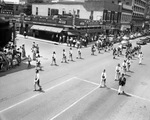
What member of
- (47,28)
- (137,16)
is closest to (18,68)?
(47,28)

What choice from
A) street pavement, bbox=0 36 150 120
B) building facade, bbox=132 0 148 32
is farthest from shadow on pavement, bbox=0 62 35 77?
building facade, bbox=132 0 148 32

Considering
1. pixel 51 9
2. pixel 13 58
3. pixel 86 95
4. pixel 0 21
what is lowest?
pixel 86 95

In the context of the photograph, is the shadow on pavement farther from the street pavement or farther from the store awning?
the store awning

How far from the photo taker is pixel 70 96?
13.8 meters

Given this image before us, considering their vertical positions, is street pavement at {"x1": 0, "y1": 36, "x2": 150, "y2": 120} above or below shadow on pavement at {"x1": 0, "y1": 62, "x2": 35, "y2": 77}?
below

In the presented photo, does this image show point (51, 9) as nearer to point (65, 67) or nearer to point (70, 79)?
point (65, 67)

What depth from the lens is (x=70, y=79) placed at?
693 inches

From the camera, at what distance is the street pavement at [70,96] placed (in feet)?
36.6

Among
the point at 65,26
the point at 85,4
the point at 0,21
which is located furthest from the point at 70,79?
the point at 85,4

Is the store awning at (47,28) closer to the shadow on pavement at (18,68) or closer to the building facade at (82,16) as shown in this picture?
the building facade at (82,16)

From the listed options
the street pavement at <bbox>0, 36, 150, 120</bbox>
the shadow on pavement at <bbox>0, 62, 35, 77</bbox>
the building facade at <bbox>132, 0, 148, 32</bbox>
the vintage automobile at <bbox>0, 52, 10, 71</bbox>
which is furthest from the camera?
the building facade at <bbox>132, 0, 148, 32</bbox>

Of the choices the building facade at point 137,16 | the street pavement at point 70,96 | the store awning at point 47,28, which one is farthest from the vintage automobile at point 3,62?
the building facade at point 137,16

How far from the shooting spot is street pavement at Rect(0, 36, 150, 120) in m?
11.2

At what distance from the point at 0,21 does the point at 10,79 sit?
13535 millimetres
